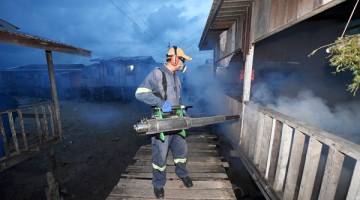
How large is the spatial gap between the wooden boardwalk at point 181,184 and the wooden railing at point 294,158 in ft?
2.28

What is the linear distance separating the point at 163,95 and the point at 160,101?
127mm

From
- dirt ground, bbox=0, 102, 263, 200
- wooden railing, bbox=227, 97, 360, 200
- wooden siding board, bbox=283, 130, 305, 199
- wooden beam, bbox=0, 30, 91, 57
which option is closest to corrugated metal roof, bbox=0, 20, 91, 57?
wooden beam, bbox=0, 30, 91, 57

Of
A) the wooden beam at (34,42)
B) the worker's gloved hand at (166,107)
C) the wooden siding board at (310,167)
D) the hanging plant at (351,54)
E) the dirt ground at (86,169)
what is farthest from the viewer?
the dirt ground at (86,169)

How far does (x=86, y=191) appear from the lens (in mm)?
6156

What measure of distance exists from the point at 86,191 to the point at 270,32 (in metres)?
6.92

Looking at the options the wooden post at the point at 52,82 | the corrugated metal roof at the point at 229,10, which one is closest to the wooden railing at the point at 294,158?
the corrugated metal roof at the point at 229,10

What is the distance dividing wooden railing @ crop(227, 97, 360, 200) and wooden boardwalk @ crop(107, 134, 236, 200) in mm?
695

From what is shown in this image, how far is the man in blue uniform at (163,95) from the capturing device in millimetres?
3039

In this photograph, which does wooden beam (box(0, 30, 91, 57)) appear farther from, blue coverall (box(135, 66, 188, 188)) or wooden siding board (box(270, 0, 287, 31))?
wooden siding board (box(270, 0, 287, 31))

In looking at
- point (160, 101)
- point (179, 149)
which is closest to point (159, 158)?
point (179, 149)

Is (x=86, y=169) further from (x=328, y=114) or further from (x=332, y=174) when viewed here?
(x=328, y=114)

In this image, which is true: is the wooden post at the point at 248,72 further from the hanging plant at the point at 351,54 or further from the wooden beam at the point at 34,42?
the wooden beam at the point at 34,42

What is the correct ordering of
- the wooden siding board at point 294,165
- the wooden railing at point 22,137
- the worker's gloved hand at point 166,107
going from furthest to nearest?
the wooden railing at point 22,137 < the worker's gloved hand at point 166,107 < the wooden siding board at point 294,165

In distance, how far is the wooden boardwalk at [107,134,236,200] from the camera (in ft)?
10.8
